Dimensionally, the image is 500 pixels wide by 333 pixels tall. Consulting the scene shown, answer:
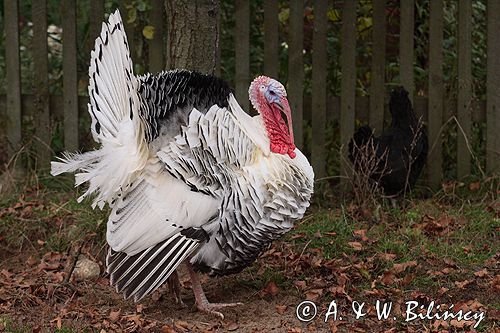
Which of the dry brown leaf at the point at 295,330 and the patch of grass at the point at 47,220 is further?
the patch of grass at the point at 47,220

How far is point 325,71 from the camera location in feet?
Answer: 25.7

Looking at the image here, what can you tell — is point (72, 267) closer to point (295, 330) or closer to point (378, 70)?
point (295, 330)

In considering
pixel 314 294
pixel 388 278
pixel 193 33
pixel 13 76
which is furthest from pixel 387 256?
pixel 13 76

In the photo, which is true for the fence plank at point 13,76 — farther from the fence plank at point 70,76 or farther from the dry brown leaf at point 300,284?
the dry brown leaf at point 300,284

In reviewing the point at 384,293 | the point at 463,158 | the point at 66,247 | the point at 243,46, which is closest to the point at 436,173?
the point at 463,158

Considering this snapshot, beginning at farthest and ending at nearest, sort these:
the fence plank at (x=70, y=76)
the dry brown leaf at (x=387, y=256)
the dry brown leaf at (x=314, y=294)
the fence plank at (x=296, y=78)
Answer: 1. the fence plank at (x=70, y=76)
2. the fence plank at (x=296, y=78)
3. the dry brown leaf at (x=387, y=256)
4. the dry brown leaf at (x=314, y=294)

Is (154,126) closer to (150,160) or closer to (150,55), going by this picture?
(150,160)

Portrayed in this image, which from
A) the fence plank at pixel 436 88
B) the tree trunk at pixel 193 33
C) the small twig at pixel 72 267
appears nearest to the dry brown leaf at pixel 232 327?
the small twig at pixel 72 267

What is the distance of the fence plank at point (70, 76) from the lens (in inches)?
313

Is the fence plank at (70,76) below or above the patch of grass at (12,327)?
above

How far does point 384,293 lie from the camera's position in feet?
18.2

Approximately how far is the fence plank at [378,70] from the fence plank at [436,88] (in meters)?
0.40

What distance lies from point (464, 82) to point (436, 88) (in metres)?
0.24

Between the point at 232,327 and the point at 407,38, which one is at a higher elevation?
the point at 407,38
